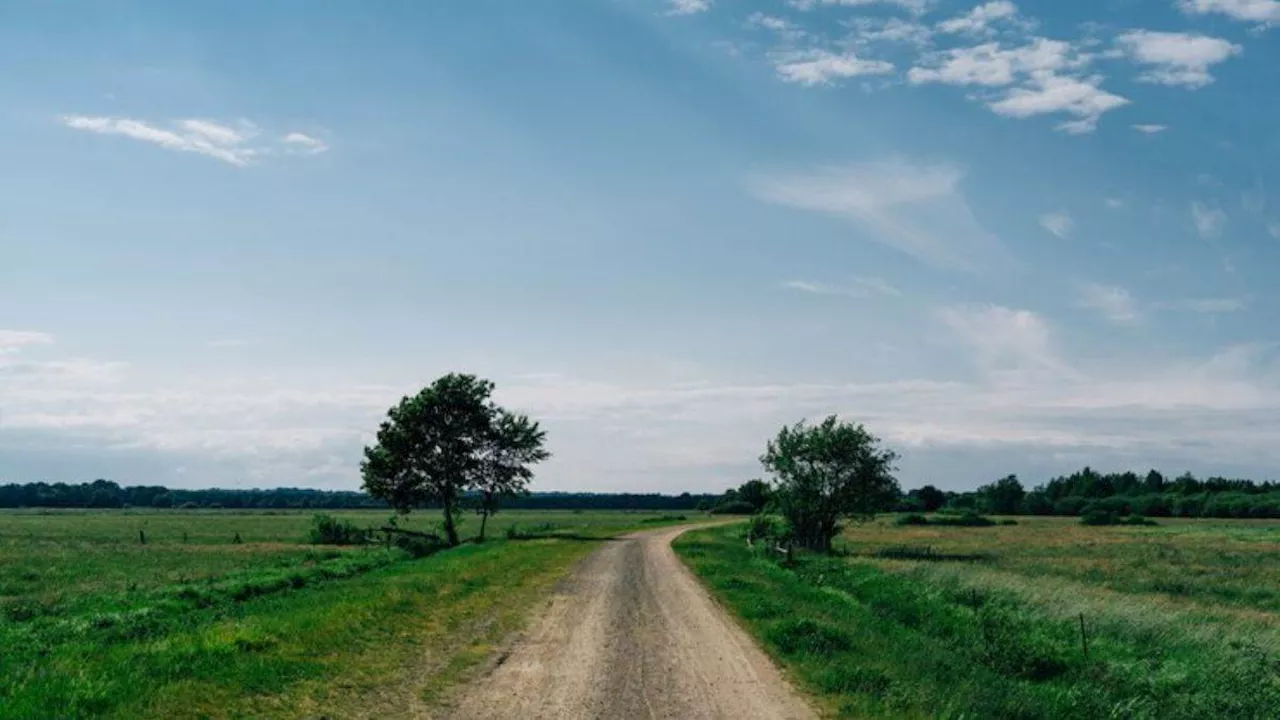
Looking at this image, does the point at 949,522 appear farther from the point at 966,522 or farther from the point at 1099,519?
the point at 1099,519

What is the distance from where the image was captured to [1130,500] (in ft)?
538

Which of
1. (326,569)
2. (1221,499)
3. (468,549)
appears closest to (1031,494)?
(1221,499)

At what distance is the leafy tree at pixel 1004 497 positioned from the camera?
571 ft

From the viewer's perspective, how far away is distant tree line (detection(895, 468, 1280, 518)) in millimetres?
152000

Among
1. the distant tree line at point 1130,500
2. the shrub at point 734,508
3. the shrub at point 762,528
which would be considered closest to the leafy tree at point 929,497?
the distant tree line at point 1130,500

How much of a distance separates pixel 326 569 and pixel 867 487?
35.7m

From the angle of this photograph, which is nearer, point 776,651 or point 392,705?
point 392,705

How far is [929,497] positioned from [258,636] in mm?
173069

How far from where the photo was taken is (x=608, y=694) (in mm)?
14930

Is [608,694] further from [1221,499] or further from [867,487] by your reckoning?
→ [1221,499]

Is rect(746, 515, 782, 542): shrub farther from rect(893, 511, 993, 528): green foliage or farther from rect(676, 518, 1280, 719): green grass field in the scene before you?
rect(893, 511, 993, 528): green foliage

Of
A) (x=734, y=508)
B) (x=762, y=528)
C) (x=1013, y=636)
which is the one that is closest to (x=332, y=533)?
(x=762, y=528)

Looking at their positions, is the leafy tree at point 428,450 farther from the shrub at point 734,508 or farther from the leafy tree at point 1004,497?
the leafy tree at point 1004,497

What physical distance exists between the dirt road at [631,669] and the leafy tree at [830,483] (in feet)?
112
